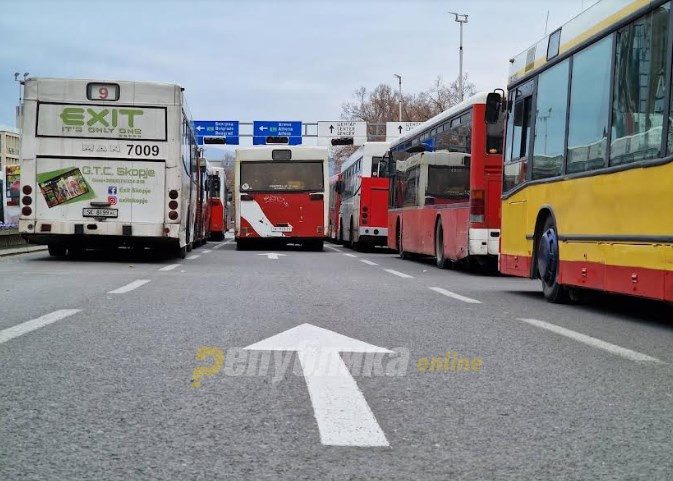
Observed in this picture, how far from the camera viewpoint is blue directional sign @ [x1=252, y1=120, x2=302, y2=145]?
5984 cm

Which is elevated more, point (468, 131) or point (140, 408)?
point (468, 131)

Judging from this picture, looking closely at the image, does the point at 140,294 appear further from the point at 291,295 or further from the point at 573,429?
the point at 573,429

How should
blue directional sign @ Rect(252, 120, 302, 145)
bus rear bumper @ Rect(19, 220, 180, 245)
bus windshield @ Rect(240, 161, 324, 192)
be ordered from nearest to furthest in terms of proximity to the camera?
bus rear bumper @ Rect(19, 220, 180, 245)
bus windshield @ Rect(240, 161, 324, 192)
blue directional sign @ Rect(252, 120, 302, 145)

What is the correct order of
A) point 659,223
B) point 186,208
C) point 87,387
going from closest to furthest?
point 87,387, point 659,223, point 186,208

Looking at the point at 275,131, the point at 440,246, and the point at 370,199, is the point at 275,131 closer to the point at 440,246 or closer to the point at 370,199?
the point at 370,199

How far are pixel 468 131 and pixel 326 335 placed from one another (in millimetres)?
10245

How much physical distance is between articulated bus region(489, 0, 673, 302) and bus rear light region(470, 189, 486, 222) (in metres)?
3.58

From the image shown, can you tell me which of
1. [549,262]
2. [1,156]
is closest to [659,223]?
[549,262]

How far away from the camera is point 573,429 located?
4152 mm

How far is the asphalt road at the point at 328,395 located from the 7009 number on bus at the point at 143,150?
8.41 meters

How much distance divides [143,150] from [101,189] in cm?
114

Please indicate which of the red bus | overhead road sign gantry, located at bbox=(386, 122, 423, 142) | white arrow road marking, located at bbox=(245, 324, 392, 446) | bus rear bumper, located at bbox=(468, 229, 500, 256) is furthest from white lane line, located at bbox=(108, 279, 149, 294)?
overhead road sign gantry, located at bbox=(386, 122, 423, 142)

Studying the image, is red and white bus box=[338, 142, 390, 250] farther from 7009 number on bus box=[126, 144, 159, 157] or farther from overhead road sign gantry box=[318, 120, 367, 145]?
overhead road sign gantry box=[318, 120, 367, 145]

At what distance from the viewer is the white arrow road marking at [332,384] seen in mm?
3982
